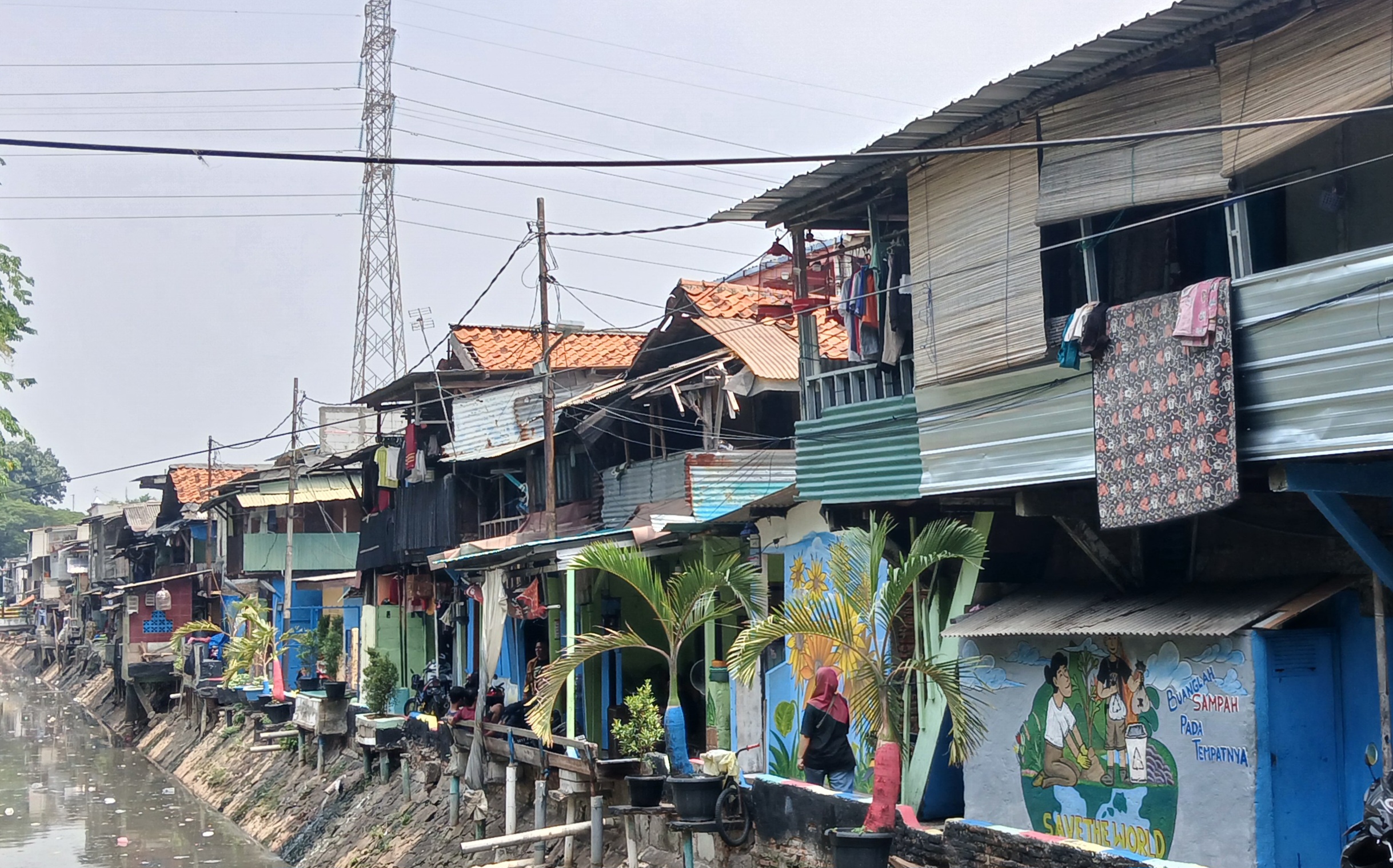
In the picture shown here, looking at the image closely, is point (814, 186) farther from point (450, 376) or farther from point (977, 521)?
point (450, 376)

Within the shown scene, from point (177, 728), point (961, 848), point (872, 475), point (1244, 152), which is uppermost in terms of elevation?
point (1244, 152)

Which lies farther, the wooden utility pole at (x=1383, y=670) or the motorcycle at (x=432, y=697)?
the motorcycle at (x=432, y=697)

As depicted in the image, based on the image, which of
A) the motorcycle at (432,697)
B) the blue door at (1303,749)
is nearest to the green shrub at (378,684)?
the motorcycle at (432,697)

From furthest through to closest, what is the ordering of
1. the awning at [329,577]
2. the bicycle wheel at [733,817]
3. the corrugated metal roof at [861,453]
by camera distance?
the awning at [329,577], the bicycle wheel at [733,817], the corrugated metal roof at [861,453]

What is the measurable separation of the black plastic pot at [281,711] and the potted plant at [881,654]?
21808mm

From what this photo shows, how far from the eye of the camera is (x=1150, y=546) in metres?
11.2

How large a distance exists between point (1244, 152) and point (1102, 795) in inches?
191

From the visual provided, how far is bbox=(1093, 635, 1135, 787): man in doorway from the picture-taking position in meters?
9.99

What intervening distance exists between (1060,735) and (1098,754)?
442 millimetres

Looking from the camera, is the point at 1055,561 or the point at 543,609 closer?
the point at 1055,561

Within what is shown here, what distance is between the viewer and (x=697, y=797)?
13.3m

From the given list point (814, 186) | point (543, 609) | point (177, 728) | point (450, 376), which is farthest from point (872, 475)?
point (177, 728)

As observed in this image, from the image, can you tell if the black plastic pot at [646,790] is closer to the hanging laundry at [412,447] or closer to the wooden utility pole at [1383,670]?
the wooden utility pole at [1383,670]

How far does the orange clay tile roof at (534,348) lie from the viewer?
24859 millimetres
